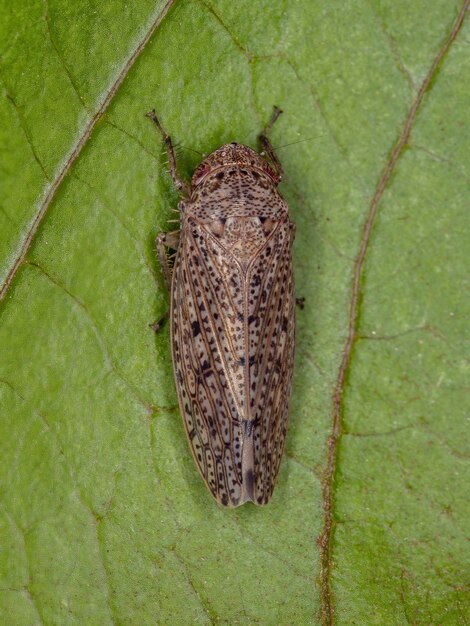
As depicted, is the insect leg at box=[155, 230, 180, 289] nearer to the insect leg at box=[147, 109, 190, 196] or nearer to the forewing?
the forewing

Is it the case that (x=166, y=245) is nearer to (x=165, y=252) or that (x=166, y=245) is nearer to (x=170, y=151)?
(x=165, y=252)

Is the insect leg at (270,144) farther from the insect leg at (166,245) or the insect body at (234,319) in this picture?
the insect leg at (166,245)

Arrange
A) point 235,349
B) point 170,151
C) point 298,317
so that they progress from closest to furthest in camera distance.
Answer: point 235,349 → point 170,151 → point 298,317

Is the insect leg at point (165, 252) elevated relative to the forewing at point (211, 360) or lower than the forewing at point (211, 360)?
elevated

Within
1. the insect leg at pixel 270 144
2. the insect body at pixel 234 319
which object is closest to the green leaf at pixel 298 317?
the insect leg at pixel 270 144

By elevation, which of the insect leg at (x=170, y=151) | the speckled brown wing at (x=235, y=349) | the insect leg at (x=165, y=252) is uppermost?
the insect leg at (x=170, y=151)

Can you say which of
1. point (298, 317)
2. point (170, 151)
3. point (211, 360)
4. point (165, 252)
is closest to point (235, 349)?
point (211, 360)
